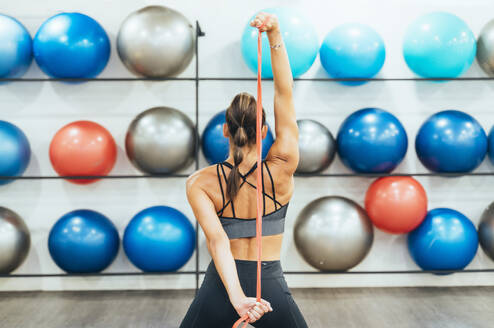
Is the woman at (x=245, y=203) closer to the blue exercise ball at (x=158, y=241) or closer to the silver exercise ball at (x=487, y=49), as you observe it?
the blue exercise ball at (x=158, y=241)

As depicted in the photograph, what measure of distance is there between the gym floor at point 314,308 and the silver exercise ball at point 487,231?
1.36 feet

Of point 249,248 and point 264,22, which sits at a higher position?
point 264,22

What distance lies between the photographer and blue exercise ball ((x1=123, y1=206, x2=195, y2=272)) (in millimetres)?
2945

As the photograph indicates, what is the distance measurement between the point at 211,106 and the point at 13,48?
1461 millimetres

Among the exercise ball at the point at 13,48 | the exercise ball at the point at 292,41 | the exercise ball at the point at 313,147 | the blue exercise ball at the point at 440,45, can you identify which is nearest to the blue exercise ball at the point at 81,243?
the exercise ball at the point at 13,48

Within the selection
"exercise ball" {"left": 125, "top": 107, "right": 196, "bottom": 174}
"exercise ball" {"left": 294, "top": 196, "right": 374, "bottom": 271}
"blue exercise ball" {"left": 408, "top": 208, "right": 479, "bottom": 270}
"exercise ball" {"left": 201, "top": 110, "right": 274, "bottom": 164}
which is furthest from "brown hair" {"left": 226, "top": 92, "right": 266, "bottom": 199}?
"blue exercise ball" {"left": 408, "top": 208, "right": 479, "bottom": 270}

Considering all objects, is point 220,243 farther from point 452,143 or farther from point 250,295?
point 452,143

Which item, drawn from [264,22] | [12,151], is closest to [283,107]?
[264,22]

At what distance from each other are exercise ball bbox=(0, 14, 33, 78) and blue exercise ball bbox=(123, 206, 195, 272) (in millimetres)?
1378

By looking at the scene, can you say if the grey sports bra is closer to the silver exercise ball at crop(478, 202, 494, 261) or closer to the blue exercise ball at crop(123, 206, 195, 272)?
the blue exercise ball at crop(123, 206, 195, 272)

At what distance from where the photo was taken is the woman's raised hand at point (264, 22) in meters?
1.28

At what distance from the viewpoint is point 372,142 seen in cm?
296

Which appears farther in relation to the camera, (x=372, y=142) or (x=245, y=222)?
(x=372, y=142)

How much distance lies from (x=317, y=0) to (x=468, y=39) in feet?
3.80
